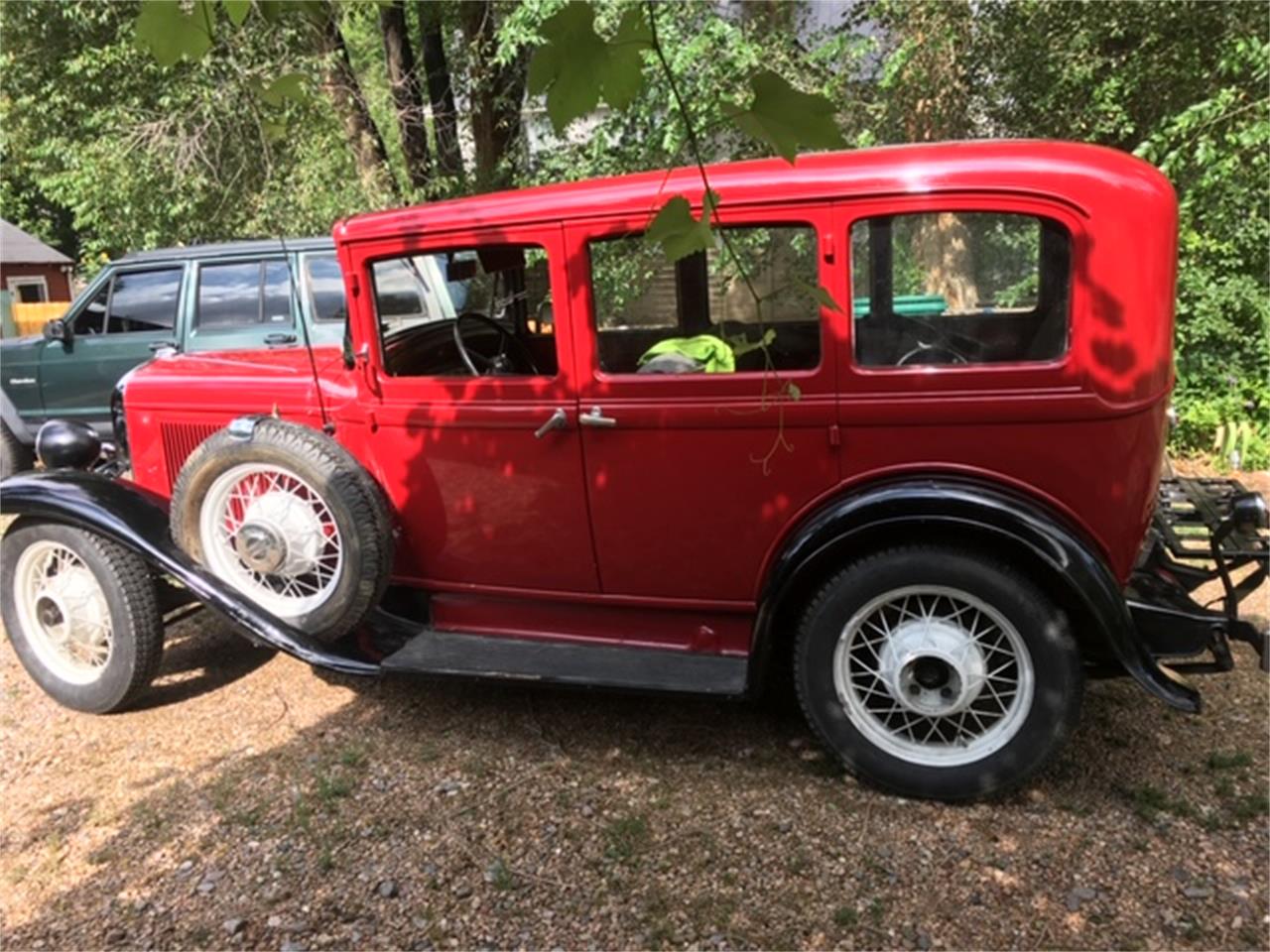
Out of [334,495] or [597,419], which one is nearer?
[597,419]

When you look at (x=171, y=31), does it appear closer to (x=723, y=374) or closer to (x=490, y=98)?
(x=723, y=374)

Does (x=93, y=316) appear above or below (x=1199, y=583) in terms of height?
above

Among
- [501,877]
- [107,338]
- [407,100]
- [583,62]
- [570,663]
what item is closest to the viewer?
[583,62]

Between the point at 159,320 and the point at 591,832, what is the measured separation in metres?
6.35

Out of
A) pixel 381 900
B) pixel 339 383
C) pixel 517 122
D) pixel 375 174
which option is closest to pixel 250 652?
pixel 339 383

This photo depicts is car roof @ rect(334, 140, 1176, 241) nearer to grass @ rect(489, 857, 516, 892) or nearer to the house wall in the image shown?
grass @ rect(489, 857, 516, 892)

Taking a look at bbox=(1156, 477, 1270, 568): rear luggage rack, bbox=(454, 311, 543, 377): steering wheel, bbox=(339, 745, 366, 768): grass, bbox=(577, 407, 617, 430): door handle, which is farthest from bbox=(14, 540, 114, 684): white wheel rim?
bbox=(1156, 477, 1270, 568): rear luggage rack

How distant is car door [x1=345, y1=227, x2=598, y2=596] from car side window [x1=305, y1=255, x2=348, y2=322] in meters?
3.64

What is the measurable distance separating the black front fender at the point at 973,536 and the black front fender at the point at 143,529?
1.62m

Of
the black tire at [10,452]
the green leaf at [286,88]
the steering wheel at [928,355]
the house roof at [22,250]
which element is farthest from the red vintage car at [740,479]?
the house roof at [22,250]

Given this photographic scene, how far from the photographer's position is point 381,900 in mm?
2740

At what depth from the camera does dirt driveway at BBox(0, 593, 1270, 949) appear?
2611mm

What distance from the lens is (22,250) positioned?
25.7 m

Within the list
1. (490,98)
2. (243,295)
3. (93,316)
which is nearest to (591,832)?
(243,295)
